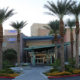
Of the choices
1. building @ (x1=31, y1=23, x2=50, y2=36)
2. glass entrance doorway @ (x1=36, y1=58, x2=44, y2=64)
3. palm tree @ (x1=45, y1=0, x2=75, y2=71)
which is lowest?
glass entrance doorway @ (x1=36, y1=58, x2=44, y2=64)

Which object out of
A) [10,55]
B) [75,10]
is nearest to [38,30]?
[10,55]

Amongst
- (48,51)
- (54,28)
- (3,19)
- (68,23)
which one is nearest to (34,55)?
(48,51)

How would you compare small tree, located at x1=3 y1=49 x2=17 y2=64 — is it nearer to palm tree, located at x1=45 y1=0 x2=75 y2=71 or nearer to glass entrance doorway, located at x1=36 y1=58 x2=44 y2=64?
glass entrance doorway, located at x1=36 y1=58 x2=44 y2=64

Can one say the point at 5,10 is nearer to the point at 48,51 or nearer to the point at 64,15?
the point at 64,15

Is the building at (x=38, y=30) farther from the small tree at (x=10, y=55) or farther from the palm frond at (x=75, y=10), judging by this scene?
the palm frond at (x=75, y=10)

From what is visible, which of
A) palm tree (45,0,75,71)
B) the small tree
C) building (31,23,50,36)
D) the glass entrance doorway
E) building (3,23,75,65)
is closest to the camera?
palm tree (45,0,75,71)

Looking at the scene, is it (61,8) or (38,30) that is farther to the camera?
(38,30)

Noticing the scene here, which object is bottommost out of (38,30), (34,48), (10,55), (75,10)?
(10,55)

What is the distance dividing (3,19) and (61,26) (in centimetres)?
736

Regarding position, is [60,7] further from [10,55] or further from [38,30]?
[38,30]

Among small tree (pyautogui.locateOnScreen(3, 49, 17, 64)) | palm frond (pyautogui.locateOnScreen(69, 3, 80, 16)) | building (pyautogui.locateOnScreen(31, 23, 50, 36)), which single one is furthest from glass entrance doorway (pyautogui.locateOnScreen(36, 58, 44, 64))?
palm frond (pyautogui.locateOnScreen(69, 3, 80, 16))

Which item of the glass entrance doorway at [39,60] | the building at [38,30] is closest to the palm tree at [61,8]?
the glass entrance doorway at [39,60]

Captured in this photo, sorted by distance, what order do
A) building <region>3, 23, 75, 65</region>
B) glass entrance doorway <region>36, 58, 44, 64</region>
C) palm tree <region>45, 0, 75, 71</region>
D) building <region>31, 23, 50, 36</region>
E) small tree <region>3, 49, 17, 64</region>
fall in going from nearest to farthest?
1. palm tree <region>45, 0, 75, 71</region>
2. small tree <region>3, 49, 17, 64</region>
3. building <region>3, 23, 75, 65</region>
4. glass entrance doorway <region>36, 58, 44, 64</region>
5. building <region>31, 23, 50, 36</region>

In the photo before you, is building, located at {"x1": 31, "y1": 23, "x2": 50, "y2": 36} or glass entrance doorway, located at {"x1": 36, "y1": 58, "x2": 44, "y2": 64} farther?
building, located at {"x1": 31, "y1": 23, "x2": 50, "y2": 36}
